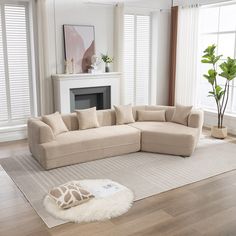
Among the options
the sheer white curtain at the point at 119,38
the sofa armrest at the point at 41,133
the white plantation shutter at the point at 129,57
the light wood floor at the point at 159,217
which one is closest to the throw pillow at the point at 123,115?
the sheer white curtain at the point at 119,38

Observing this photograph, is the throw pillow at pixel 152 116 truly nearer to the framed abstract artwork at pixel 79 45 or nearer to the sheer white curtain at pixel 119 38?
the sheer white curtain at pixel 119 38

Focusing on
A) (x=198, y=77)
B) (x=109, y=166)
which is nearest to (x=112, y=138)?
(x=109, y=166)

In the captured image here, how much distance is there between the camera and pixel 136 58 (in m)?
7.82

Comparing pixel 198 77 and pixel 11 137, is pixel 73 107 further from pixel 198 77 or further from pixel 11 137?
pixel 198 77

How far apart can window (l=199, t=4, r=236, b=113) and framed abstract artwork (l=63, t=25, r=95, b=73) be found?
Answer: 280 centimetres

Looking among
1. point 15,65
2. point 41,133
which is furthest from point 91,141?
point 15,65

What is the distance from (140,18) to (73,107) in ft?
9.14

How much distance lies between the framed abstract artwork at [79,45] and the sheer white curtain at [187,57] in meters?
2.29

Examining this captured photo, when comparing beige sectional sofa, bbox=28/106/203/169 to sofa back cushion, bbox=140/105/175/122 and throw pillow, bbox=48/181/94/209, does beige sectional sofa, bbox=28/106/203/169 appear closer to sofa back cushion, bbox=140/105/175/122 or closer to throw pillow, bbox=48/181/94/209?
sofa back cushion, bbox=140/105/175/122

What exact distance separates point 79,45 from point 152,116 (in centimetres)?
221

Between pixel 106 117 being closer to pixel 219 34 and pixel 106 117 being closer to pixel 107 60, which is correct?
pixel 107 60

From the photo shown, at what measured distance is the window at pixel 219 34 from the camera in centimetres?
720

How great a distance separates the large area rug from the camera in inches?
166

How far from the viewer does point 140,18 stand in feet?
25.3
